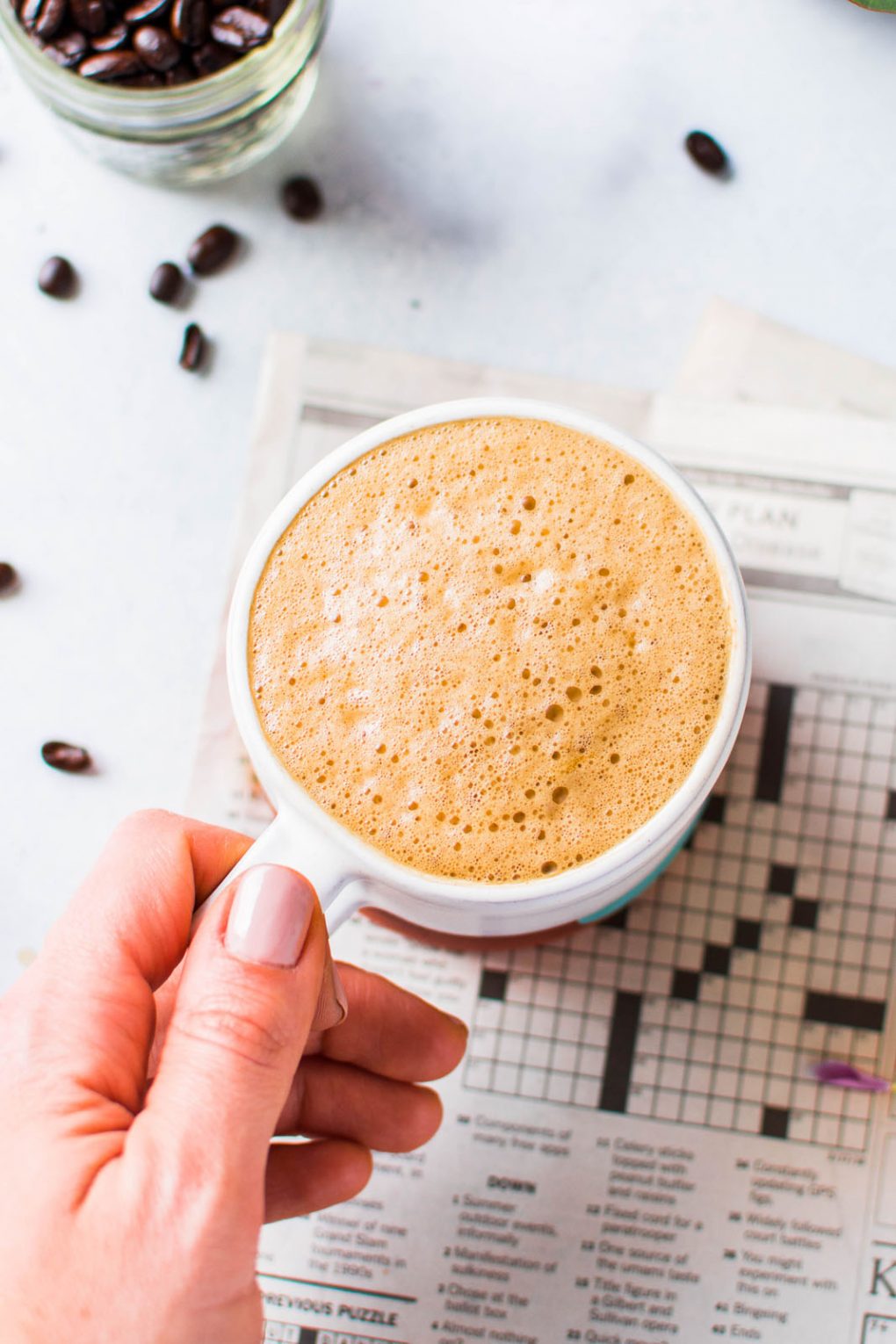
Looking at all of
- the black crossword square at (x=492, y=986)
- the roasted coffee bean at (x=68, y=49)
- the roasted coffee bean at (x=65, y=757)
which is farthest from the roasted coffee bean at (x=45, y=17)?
the black crossword square at (x=492, y=986)

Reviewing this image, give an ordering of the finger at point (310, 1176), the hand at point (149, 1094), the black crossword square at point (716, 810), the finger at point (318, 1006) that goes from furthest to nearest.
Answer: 1. the black crossword square at point (716, 810)
2. the finger at point (310, 1176)
3. the finger at point (318, 1006)
4. the hand at point (149, 1094)

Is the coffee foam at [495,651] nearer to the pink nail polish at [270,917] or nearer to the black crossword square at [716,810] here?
the pink nail polish at [270,917]

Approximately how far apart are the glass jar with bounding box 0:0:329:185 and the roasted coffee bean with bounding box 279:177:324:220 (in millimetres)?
39

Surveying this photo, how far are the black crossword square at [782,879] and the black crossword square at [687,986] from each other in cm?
8

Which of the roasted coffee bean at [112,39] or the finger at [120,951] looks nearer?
the finger at [120,951]

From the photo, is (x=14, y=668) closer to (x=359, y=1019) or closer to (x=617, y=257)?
(x=359, y=1019)

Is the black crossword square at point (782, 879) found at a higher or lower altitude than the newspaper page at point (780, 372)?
lower

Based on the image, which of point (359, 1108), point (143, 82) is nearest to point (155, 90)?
point (143, 82)

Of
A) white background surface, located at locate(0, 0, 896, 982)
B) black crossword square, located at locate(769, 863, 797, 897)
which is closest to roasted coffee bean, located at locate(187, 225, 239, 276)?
white background surface, located at locate(0, 0, 896, 982)

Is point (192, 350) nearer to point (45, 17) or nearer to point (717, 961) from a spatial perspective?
point (45, 17)

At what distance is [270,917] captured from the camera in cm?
55

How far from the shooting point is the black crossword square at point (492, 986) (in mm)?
849

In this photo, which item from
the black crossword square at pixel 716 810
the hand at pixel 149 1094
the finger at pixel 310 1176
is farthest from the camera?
the black crossword square at pixel 716 810

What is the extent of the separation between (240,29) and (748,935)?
0.74 meters
